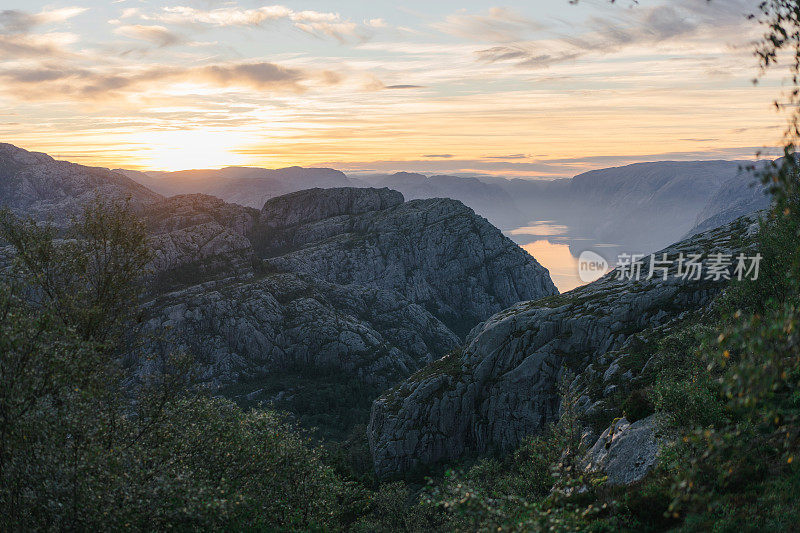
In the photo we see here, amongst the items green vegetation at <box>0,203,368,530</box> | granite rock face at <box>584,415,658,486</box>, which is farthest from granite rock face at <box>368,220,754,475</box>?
green vegetation at <box>0,203,368,530</box>

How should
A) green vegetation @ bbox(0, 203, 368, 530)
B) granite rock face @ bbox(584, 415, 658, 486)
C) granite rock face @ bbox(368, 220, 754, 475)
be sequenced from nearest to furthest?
green vegetation @ bbox(0, 203, 368, 530) < granite rock face @ bbox(584, 415, 658, 486) < granite rock face @ bbox(368, 220, 754, 475)

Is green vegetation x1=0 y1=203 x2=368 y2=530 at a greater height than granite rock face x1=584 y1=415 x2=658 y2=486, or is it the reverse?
green vegetation x1=0 y1=203 x2=368 y2=530

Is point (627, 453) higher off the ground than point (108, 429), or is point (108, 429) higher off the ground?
point (108, 429)

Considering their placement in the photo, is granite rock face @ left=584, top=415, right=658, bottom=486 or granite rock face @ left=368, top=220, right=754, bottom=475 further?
granite rock face @ left=368, top=220, right=754, bottom=475

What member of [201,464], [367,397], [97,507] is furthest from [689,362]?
[367,397]

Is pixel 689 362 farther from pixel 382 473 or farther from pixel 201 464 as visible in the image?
pixel 382 473

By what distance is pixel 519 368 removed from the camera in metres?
97.8

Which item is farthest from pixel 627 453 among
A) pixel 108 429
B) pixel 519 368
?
pixel 519 368

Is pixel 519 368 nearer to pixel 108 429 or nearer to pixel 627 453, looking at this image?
pixel 627 453

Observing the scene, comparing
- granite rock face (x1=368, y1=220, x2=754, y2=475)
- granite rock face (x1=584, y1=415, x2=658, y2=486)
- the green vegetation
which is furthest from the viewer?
granite rock face (x1=368, y1=220, x2=754, y2=475)

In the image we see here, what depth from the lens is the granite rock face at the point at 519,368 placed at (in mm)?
89688

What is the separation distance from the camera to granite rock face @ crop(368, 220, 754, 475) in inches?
3531

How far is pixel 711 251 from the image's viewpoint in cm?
9744

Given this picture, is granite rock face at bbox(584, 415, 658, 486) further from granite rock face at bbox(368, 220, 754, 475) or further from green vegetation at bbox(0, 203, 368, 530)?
granite rock face at bbox(368, 220, 754, 475)
